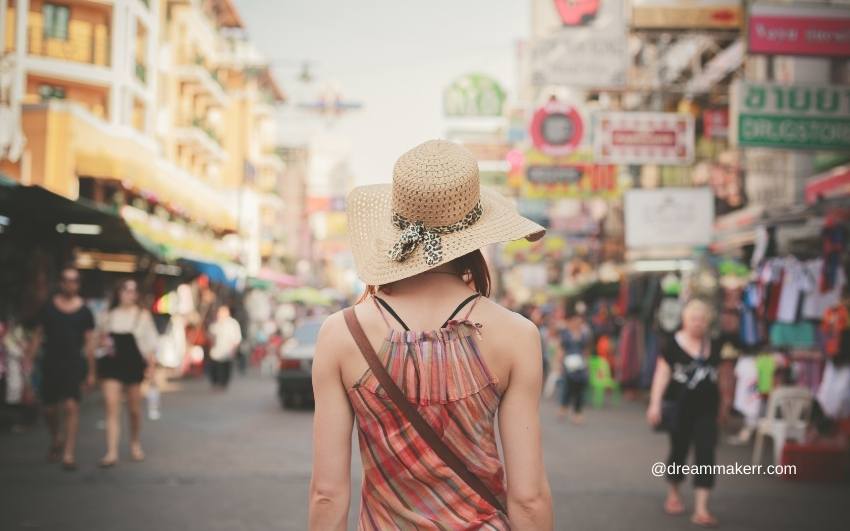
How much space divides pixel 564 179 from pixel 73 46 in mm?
16209

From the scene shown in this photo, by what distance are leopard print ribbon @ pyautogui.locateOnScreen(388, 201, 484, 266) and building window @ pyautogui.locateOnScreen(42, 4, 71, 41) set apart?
90.5ft

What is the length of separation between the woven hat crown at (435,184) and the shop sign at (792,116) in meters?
10.4

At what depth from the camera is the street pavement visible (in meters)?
6.64

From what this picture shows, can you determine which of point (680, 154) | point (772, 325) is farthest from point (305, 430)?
point (680, 154)

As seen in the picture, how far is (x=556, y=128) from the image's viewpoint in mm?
17594

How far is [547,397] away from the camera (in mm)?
19062

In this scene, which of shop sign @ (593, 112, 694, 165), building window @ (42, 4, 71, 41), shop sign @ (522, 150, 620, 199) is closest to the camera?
shop sign @ (593, 112, 694, 165)

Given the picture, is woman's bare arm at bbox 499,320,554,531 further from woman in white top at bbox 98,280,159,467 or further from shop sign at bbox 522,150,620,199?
shop sign at bbox 522,150,620,199

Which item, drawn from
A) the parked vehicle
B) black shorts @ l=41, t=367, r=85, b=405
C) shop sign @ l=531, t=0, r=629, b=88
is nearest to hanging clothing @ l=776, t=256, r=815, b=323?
shop sign @ l=531, t=0, r=629, b=88

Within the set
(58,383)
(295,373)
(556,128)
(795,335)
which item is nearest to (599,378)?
(556,128)

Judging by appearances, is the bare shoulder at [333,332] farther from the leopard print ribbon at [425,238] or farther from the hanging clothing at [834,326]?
the hanging clothing at [834,326]

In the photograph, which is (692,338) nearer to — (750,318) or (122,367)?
(750,318)

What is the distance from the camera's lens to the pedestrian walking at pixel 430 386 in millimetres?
2186

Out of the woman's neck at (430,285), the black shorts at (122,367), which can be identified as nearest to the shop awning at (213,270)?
the black shorts at (122,367)
